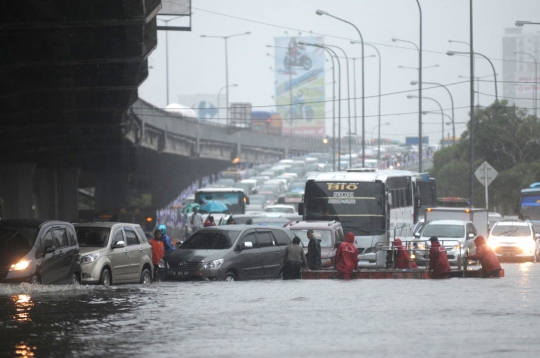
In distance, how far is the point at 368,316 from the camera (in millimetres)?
15953

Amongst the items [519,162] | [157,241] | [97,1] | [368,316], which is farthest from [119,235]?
[519,162]

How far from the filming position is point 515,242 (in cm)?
3859

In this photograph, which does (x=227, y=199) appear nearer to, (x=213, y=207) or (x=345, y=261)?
(x=213, y=207)

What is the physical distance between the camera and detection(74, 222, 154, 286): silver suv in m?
22.2

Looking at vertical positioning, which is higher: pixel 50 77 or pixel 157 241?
pixel 50 77

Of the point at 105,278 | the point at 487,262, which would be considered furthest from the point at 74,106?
the point at 487,262

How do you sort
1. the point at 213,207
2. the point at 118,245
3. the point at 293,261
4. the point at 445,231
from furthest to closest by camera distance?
the point at 213,207 → the point at 445,231 → the point at 293,261 → the point at 118,245

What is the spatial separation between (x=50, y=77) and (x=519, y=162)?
44.8 meters

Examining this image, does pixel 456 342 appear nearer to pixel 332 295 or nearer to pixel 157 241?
pixel 332 295

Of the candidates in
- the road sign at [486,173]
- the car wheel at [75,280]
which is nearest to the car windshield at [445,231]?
the road sign at [486,173]

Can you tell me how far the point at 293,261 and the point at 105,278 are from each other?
428cm

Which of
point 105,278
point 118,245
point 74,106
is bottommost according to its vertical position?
point 105,278

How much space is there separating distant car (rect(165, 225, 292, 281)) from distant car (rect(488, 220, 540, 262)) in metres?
14.7

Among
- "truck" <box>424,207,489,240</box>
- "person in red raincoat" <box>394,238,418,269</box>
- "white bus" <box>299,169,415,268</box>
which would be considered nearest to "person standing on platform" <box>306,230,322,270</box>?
"person in red raincoat" <box>394,238,418,269</box>
